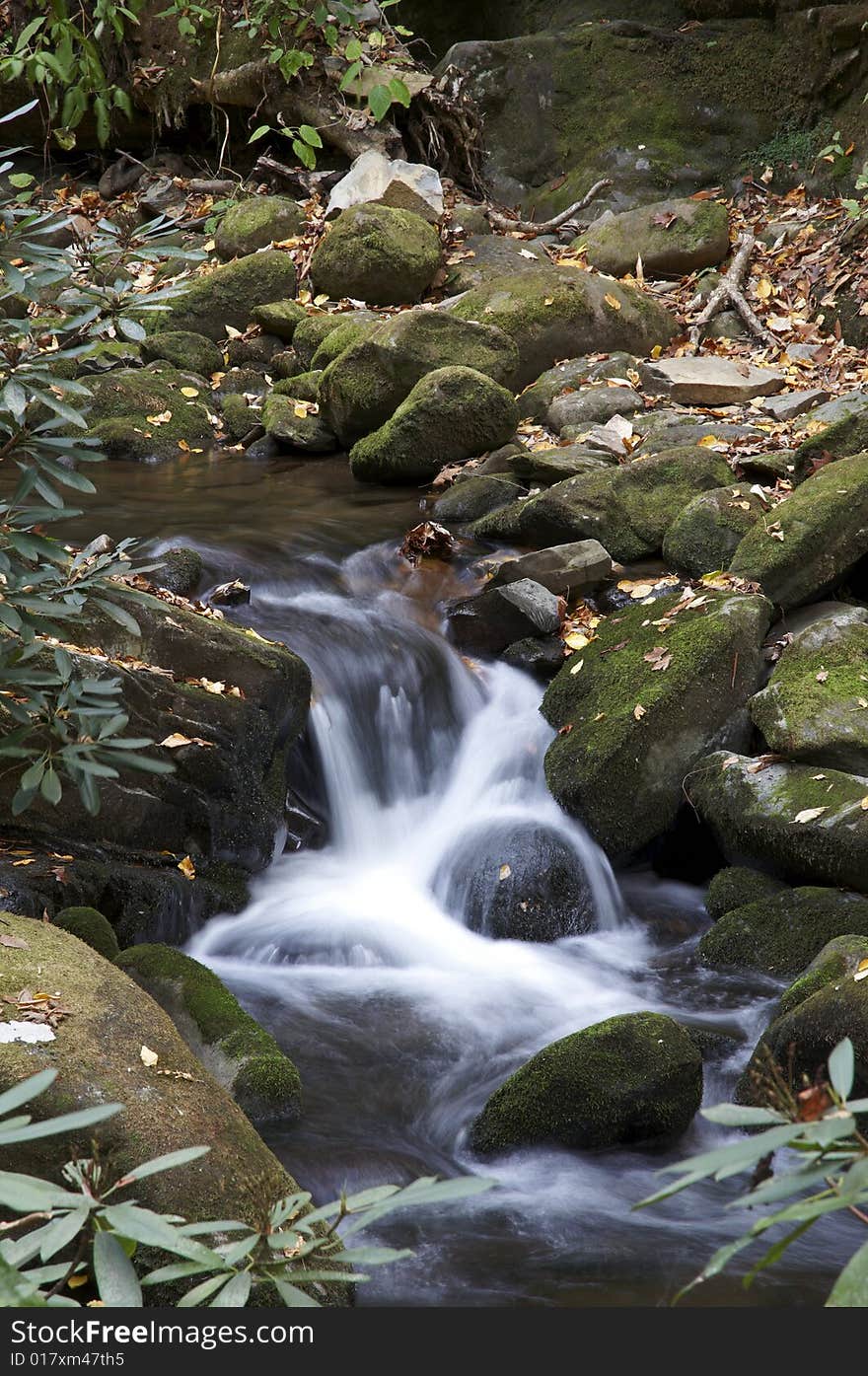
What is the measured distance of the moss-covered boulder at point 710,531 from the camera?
7.34 meters

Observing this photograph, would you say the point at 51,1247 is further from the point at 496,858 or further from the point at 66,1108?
the point at 496,858

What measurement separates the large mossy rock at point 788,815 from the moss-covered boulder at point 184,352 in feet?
24.1

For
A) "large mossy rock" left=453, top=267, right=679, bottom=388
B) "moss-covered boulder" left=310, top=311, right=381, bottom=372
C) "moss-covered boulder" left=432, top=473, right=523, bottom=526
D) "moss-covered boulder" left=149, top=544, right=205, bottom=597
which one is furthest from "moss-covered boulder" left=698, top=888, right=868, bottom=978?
"moss-covered boulder" left=310, top=311, right=381, bottom=372

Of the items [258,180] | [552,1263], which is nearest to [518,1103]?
[552,1263]

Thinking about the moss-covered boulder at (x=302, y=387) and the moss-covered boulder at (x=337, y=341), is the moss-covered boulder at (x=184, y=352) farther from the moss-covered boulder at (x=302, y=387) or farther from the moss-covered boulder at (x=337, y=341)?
the moss-covered boulder at (x=337, y=341)

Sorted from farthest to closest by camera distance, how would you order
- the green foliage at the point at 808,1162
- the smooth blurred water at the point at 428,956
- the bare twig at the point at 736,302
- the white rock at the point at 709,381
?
the bare twig at the point at 736,302, the white rock at the point at 709,381, the smooth blurred water at the point at 428,956, the green foliage at the point at 808,1162

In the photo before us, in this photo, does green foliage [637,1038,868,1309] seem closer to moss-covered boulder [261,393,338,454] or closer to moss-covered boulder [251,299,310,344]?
moss-covered boulder [261,393,338,454]

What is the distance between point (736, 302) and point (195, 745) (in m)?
7.88

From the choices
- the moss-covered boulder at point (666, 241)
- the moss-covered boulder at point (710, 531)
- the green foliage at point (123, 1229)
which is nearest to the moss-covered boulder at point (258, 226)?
the moss-covered boulder at point (666, 241)

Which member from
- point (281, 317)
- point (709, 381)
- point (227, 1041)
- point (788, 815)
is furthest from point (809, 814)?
point (281, 317)

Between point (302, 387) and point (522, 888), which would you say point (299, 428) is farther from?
point (522, 888)

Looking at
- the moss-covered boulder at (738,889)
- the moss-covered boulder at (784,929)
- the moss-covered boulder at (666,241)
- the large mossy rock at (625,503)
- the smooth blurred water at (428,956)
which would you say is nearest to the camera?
the smooth blurred water at (428,956)

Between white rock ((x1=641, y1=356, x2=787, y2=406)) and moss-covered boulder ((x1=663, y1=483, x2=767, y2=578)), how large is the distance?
7.96ft

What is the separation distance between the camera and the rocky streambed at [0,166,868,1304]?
4.23 meters
